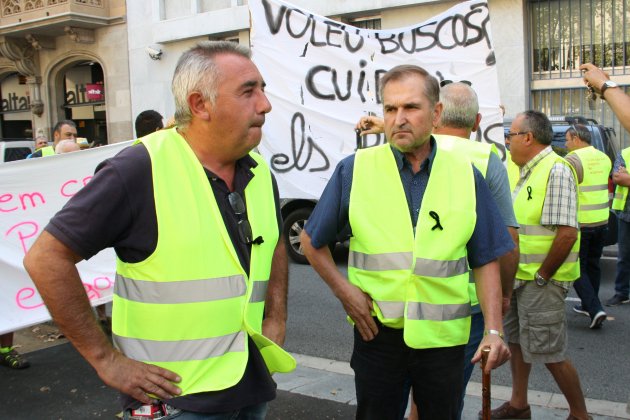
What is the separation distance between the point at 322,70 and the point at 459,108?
3.21 metres

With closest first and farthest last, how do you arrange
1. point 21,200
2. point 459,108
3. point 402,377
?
point 402,377, point 459,108, point 21,200

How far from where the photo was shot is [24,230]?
517cm

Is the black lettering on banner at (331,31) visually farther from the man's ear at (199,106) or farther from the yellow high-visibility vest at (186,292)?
the yellow high-visibility vest at (186,292)

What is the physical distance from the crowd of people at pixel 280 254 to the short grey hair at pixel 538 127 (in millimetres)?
16

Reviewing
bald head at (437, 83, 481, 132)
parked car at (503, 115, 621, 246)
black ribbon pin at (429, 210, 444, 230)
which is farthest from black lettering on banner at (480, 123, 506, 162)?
black ribbon pin at (429, 210, 444, 230)

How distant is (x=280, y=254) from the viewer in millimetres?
2537

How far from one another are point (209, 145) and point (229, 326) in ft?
2.00

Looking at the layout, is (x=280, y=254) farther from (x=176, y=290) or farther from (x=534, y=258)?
(x=534, y=258)

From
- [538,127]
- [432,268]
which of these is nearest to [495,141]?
[538,127]

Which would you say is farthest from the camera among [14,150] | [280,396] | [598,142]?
[14,150]

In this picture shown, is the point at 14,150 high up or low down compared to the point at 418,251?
up

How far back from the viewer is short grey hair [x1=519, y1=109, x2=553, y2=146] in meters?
4.12

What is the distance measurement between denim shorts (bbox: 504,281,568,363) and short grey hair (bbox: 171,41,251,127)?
2608 mm

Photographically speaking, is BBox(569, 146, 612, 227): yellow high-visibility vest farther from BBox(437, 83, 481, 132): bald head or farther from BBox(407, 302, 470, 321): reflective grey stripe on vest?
BBox(407, 302, 470, 321): reflective grey stripe on vest
